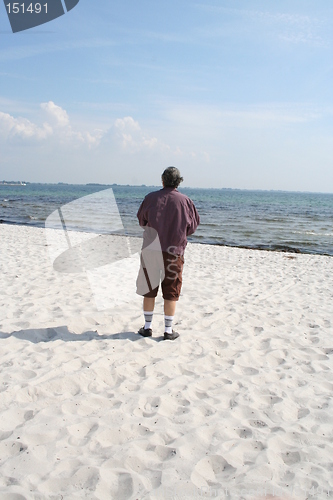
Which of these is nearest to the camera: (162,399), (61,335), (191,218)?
(162,399)

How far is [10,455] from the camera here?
95.7 inches

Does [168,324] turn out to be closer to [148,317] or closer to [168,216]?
[148,317]

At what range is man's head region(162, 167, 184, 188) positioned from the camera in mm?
4188

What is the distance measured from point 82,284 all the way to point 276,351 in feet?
12.6

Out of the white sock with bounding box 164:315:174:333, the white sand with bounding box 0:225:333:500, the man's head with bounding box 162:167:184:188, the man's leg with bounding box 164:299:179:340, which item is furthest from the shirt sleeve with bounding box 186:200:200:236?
the white sand with bounding box 0:225:333:500

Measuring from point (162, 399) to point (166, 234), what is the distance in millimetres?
1755

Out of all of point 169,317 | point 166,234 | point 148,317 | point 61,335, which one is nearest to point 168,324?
point 169,317

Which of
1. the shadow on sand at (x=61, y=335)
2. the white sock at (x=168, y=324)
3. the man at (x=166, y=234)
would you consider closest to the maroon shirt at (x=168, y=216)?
the man at (x=166, y=234)

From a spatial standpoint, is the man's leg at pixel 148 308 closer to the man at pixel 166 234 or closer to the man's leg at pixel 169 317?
the man at pixel 166 234

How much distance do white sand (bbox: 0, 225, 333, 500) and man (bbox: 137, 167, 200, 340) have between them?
2.33 ft

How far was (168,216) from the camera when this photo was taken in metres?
4.14

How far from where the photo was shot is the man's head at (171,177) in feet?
13.7

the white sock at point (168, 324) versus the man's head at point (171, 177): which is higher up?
the man's head at point (171, 177)

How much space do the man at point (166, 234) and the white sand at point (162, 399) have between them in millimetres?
710
